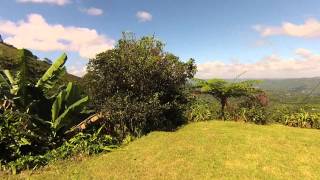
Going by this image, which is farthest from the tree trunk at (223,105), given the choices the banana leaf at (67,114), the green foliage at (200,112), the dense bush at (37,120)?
the banana leaf at (67,114)

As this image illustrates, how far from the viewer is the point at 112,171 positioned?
13.5 meters

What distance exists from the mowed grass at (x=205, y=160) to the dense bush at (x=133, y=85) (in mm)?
1847

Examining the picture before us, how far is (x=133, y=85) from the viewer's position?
812 inches

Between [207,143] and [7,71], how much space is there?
10721 mm

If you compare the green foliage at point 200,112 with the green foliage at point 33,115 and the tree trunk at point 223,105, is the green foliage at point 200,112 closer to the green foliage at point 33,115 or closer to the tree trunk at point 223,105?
the tree trunk at point 223,105

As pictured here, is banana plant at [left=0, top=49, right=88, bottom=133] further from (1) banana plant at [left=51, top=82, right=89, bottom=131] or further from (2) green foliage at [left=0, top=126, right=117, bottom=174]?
(2) green foliage at [left=0, top=126, right=117, bottom=174]

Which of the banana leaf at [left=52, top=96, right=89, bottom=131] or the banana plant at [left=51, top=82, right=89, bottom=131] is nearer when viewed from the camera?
the banana leaf at [left=52, top=96, right=89, bottom=131]

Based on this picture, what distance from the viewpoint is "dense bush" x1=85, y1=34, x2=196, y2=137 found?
1983cm

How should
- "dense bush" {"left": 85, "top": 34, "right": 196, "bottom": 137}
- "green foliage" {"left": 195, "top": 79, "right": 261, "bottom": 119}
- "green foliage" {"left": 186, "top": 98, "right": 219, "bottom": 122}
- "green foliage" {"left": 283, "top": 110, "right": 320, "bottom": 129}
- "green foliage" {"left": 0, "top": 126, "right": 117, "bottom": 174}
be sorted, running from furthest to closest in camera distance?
"green foliage" {"left": 195, "top": 79, "right": 261, "bottom": 119} → "green foliage" {"left": 186, "top": 98, "right": 219, "bottom": 122} → "green foliage" {"left": 283, "top": 110, "right": 320, "bottom": 129} → "dense bush" {"left": 85, "top": 34, "right": 196, "bottom": 137} → "green foliage" {"left": 0, "top": 126, "right": 117, "bottom": 174}

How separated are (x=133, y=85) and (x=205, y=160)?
25.6 feet

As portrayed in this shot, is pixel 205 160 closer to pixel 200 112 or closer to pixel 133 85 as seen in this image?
pixel 133 85

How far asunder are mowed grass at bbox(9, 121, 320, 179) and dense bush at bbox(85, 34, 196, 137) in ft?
6.06

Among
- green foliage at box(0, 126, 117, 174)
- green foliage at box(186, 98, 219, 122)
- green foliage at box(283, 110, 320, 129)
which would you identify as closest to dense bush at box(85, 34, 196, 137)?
green foliage at box(0, 126, 117, 174)

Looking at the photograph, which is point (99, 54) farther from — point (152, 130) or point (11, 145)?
→ point (11, 145)
